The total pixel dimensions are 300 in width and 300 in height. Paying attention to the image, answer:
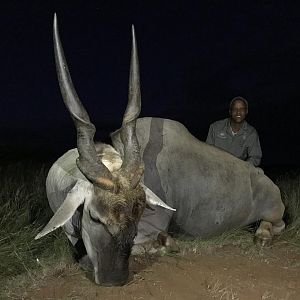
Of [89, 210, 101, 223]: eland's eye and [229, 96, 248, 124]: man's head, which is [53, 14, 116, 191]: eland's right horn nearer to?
[89, 210, 101, 223]: eland's eye

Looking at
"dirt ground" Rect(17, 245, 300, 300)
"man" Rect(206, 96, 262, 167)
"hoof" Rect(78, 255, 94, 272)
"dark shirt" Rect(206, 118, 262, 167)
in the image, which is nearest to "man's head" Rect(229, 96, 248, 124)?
"man" Rect(206, 96, 262, 167)

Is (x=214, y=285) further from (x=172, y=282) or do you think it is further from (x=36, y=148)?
(x=36, y=148)

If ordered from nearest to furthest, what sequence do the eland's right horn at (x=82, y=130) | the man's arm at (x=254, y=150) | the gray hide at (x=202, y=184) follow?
the eland's right horn at (x=82, y=130), the gray hide at (x=202, y=184), the man's arm at (x=254, y=150)

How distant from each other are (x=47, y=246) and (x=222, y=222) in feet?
5.77

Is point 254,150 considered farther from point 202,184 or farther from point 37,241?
point 37,241

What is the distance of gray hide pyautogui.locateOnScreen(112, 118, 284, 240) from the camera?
5.21 meters

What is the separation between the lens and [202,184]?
17.9 ft

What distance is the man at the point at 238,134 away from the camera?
684 centimetres

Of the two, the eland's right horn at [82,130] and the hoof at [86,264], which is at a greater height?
the eland's right horn at [82,130]

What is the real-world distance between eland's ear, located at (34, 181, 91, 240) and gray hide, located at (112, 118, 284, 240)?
1073mm

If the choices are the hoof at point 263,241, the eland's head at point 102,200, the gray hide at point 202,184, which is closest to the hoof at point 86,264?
the eland's head at point 102,200

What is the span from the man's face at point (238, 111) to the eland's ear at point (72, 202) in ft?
10.5

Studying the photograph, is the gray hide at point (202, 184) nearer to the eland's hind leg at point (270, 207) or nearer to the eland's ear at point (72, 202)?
the eland's hind leg at point (270, 207)

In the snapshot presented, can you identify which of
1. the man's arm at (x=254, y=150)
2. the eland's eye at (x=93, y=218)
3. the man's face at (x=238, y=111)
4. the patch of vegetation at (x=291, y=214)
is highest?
the man's face at (x=238, y=111)
